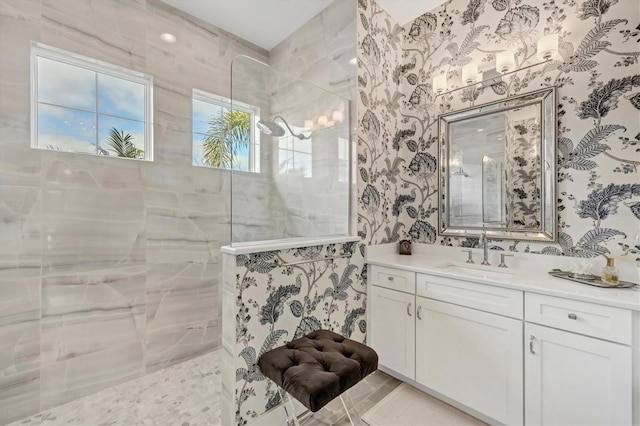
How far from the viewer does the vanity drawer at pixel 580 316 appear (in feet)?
3.99

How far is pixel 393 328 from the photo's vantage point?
2053 millimetres

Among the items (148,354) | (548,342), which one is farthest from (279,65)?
(548,342)

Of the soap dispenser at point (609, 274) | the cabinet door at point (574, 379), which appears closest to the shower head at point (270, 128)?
the cabinet door at point (574, 379)

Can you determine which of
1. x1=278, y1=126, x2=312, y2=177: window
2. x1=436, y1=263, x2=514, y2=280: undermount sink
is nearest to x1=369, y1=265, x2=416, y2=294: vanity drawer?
x1=436, y1=263, x2=514, y2=280: undermount sink

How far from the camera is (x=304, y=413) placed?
5.82 feet

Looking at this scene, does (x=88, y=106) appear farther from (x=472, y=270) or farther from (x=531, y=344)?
(x=531, y=344)

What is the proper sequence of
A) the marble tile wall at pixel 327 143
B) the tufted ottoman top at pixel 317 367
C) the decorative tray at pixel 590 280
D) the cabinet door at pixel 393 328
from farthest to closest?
the marble tile wall at pixel 327 143
the cabinet door at pixel 393 328
the decorative tray at pixel 590 280
the tufted ottoman top at pixel 317 367

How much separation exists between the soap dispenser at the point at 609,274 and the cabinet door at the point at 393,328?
1013 mm

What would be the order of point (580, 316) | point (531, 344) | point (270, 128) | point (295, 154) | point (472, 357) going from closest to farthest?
1. point (580, 316)
2. point (531, 344)
3. point (472, 357)
4. point (270, 128)
5. point (295, 154)

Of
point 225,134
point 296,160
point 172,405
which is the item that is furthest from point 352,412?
point 225,134

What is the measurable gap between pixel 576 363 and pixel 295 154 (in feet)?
6.89

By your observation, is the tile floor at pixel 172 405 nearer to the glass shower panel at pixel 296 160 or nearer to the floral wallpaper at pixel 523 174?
the glass shower panel at pixel 296 160

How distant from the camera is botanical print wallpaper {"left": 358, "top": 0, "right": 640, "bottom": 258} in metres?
1.59

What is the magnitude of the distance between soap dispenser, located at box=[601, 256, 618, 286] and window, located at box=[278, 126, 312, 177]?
194cm
